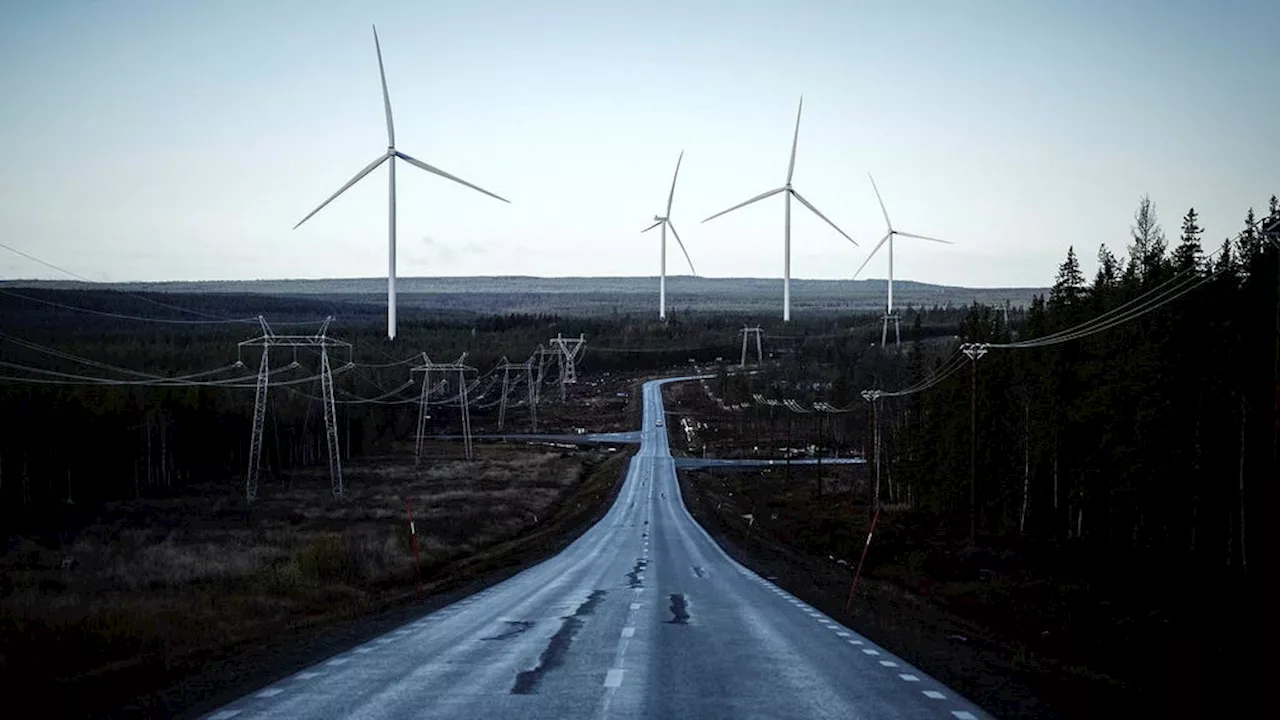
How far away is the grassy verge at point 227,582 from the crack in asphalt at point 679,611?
19.5ft

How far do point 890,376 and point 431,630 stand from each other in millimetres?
136517

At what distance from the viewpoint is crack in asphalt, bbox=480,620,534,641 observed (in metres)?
20.8

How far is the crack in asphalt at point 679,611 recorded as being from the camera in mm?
24250

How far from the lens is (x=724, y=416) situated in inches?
7101

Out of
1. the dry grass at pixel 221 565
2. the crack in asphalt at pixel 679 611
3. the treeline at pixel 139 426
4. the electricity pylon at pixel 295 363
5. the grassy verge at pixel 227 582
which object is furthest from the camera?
the treeline at pixel 139 426

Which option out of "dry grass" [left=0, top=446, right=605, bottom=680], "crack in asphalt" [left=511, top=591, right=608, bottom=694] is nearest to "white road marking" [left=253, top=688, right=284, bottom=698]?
"crack in asphalt" [left=511, top=591, right=608, bottom=694]

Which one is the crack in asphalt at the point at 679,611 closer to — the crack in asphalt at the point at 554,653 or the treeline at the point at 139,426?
the crack in asphalt at the point at 554,653

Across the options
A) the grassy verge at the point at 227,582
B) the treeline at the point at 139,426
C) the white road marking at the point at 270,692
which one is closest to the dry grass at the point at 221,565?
the grassy verge at the point at 227,582

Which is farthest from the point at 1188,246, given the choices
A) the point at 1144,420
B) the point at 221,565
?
the point at 221,565

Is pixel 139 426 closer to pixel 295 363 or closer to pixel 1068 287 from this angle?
pixel 295 363

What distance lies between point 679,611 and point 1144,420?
32794 millimetres

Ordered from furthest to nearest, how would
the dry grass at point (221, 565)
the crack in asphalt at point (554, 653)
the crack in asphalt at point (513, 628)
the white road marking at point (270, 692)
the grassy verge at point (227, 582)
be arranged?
the dry grass at point (221, 565), the crack in asphalt at point (513, 628), the grassy verge at point (227, 582), the crack in asphalt at point (554, 653), the white road marking at point (270, 692)

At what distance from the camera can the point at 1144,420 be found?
169 ft

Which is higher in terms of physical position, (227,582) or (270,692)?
(270,692)
